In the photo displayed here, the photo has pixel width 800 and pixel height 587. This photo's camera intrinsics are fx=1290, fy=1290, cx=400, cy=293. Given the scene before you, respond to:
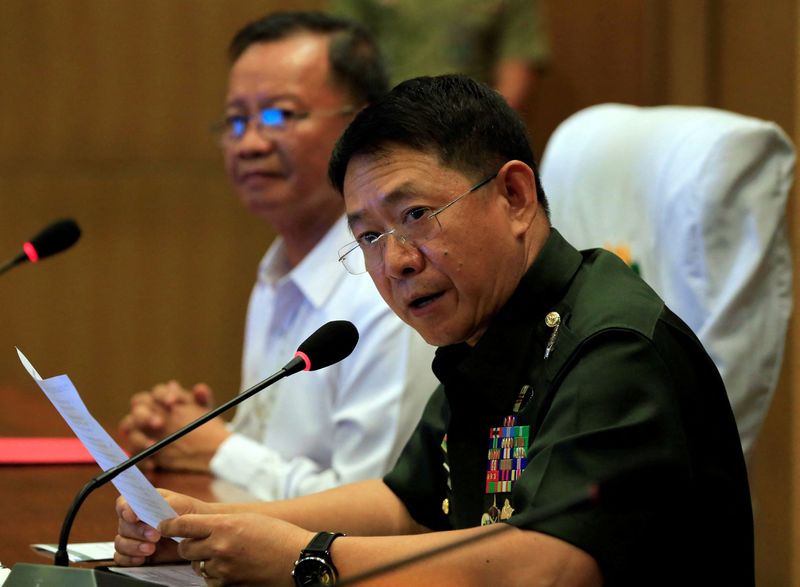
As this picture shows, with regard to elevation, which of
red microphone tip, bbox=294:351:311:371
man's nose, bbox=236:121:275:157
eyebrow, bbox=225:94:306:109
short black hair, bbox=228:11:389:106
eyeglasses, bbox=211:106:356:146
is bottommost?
red microphone tip, bbox=294:351:311:371

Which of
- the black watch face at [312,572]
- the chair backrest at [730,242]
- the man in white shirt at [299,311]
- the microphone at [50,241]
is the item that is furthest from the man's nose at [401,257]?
the microphone at [50,241]

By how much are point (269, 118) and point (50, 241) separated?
514 mm

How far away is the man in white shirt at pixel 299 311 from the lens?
2.31 meters

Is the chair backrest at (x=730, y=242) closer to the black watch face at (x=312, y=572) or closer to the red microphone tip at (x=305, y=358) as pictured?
the red microphone tip at (x=305, y=358)

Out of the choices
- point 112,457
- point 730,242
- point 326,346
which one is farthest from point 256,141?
point 112,457

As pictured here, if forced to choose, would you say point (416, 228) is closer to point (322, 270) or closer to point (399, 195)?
point (399, 195)

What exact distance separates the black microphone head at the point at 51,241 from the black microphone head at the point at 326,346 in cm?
100

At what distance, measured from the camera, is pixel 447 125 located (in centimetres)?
154

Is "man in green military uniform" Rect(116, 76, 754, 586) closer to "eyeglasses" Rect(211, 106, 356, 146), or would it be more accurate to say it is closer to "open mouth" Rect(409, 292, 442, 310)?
"open mouth" Rect(409, 292, 442, 310)

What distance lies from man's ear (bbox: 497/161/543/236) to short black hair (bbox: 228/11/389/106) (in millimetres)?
1163

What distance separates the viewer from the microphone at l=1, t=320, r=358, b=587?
1416 mm

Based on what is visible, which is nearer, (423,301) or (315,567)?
(315,567)

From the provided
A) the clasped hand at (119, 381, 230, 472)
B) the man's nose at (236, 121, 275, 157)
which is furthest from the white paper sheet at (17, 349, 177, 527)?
the man's nose at (236, 121, 275, 157)

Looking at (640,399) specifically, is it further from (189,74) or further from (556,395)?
(189,74)
